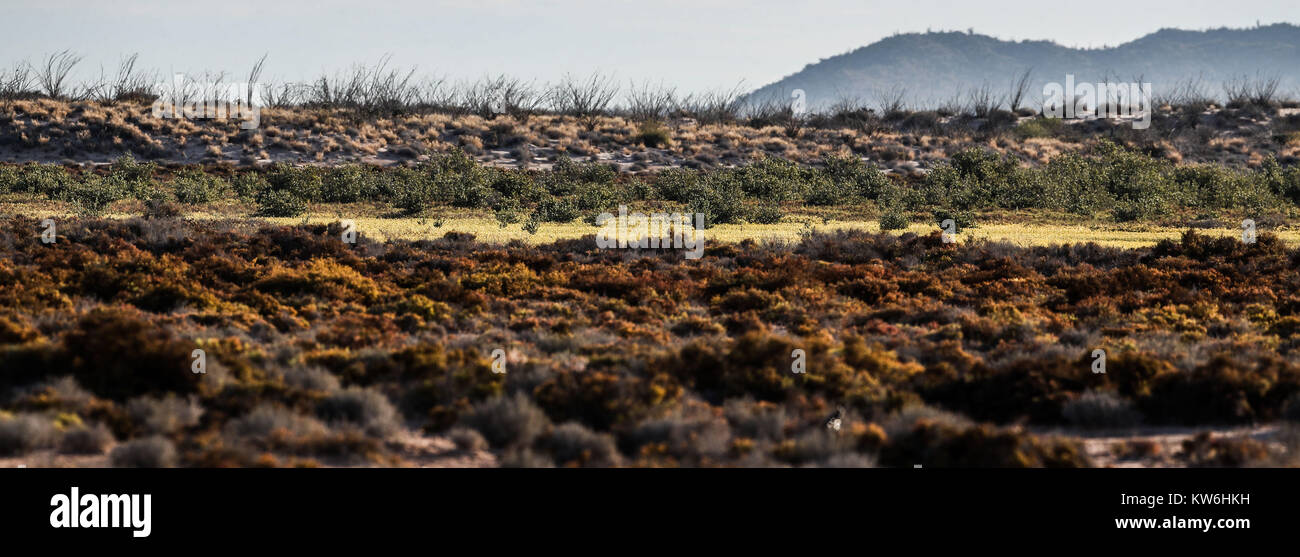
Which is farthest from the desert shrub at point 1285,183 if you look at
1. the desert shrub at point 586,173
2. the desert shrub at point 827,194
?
the desert shrub at point 586,173

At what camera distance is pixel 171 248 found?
2059 centimetres

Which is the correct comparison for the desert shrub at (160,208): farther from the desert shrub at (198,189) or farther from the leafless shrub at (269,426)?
the leafless shrub at (269,426)

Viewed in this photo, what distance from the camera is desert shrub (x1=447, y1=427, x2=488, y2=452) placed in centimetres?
918

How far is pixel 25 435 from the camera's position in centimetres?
856

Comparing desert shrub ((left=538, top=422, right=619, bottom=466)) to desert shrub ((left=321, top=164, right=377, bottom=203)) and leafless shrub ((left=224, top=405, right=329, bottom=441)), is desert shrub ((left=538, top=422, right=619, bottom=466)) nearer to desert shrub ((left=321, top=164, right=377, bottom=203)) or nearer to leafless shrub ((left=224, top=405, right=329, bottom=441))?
leafless shrub ((left=224, top=405, right=329, bottom=441))

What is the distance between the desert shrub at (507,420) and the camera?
30.3 feet

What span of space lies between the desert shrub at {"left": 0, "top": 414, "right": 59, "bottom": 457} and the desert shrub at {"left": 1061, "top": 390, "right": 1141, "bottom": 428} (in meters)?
8.53

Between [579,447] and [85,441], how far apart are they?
3.73 m

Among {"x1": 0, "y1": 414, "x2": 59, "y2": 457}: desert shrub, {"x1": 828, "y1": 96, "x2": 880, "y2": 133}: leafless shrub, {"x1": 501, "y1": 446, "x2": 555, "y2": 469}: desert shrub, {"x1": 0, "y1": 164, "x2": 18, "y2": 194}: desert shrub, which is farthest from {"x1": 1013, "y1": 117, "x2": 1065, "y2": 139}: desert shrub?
{"x1": 0, "y1": 414, "x2": 59, "y2": 457}: desert shrub

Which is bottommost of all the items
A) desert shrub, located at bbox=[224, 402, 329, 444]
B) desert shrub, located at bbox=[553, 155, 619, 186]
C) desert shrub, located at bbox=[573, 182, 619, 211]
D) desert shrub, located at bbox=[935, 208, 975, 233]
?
desert shrub, located at bbox=[224, 402, 329, 444]

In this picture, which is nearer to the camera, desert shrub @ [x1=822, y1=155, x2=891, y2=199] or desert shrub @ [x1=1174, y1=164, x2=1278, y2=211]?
desert shrub @ [x1=1174, y1=164, x2=1278, y2=211]

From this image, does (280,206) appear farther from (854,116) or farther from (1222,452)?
(854,116)

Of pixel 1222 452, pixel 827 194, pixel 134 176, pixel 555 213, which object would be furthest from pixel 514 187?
pixel 1222 452

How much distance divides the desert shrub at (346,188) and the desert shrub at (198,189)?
10.7 feet
